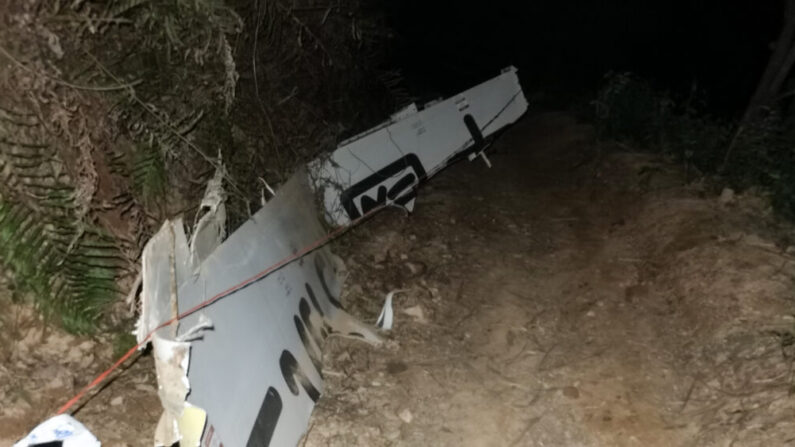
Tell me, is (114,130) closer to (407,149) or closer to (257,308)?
(257,308)

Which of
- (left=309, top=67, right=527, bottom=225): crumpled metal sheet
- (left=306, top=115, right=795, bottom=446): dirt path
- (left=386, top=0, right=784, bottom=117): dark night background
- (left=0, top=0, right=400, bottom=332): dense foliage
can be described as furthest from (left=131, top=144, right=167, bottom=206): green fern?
(left=386, top=0, right=784, bottom=117): dark night background

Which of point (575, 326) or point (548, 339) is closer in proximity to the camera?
point (548, 339)

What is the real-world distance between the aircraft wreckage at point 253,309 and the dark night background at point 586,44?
7.39 metres

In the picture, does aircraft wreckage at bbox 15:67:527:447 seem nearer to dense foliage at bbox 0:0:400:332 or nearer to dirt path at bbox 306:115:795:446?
dirt path at bbox 306:115:795:446

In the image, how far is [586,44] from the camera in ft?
51.1

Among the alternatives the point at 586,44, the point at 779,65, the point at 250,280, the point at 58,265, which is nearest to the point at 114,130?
the point at 58,265

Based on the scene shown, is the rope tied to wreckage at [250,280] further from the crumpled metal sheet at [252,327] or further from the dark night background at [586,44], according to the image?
the dark night background at [586,44]

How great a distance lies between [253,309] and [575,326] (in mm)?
2046

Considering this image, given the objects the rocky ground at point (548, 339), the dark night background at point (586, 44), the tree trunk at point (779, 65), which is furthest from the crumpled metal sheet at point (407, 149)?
the dark night background at point (586, 44)

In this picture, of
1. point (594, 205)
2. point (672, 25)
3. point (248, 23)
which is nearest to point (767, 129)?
point (594, 205)

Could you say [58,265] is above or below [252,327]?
above

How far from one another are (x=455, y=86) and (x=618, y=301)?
10.2 meters

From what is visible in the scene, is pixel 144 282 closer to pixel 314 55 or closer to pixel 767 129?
pixel 314 55

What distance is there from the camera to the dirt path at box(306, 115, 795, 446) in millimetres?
2760
